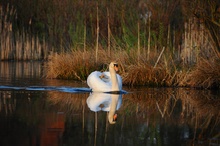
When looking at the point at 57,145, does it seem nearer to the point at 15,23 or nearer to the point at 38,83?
the point at 38,83

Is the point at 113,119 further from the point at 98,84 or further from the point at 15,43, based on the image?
the point at 15,43

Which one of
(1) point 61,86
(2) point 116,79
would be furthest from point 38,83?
(2) point 116,79

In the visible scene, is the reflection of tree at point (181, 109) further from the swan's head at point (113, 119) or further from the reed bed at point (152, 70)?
the reed bed at point (152, 70)

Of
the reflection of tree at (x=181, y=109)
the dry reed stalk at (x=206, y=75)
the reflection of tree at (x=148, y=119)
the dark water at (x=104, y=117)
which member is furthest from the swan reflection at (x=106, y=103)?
the dry reed stalk at (x=206, y=75)

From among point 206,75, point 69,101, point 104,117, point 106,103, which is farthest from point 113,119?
point 206,75

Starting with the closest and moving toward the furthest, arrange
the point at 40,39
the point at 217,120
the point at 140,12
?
the point at 217,120
the point at 140,12
the point at 40,39

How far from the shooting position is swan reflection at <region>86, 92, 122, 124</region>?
9.82 meters

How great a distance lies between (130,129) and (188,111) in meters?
2.68

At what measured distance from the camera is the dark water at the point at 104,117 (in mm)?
7255

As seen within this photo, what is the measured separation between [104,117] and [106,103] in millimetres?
2105

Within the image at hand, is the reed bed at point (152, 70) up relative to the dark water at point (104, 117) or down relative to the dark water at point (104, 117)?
up

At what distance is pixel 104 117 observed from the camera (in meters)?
9.34

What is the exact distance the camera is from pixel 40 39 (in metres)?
33.2

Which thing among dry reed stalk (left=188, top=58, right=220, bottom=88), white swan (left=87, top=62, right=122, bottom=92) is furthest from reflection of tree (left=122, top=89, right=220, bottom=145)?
dry reed stalk (left=188, top=58, right=220, bottom=88)
